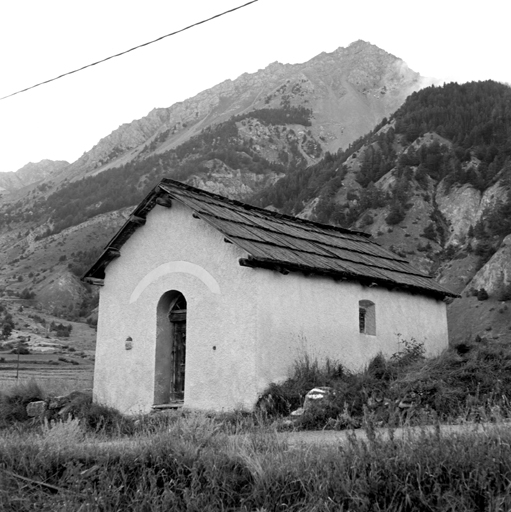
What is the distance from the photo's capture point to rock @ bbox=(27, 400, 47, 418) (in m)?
16.5

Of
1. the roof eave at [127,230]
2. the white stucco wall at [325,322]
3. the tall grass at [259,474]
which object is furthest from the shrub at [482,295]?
the tall grass at [259,474]

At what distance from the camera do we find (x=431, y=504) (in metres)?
6.05

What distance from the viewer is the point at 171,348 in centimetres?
1670

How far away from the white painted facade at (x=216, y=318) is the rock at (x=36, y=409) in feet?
4.49

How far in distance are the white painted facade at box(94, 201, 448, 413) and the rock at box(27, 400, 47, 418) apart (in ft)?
4.49

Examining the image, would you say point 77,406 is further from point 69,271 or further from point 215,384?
point 69,271

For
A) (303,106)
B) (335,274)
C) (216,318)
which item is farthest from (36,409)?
(303,106)

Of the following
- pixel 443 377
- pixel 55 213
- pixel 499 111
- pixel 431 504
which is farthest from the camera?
pixel 55 213

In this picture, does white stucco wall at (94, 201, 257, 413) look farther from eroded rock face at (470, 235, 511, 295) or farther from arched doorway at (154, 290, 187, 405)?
eroded rock face at (470, 235, 511, 295)

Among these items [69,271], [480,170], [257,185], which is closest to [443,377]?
[480,170]

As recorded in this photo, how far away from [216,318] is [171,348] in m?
2.23

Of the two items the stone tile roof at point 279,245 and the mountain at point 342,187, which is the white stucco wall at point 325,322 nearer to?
the stone tile roof at point 279,245

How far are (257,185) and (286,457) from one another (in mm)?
117221

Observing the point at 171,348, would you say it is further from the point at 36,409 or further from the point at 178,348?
the point at 36,409
